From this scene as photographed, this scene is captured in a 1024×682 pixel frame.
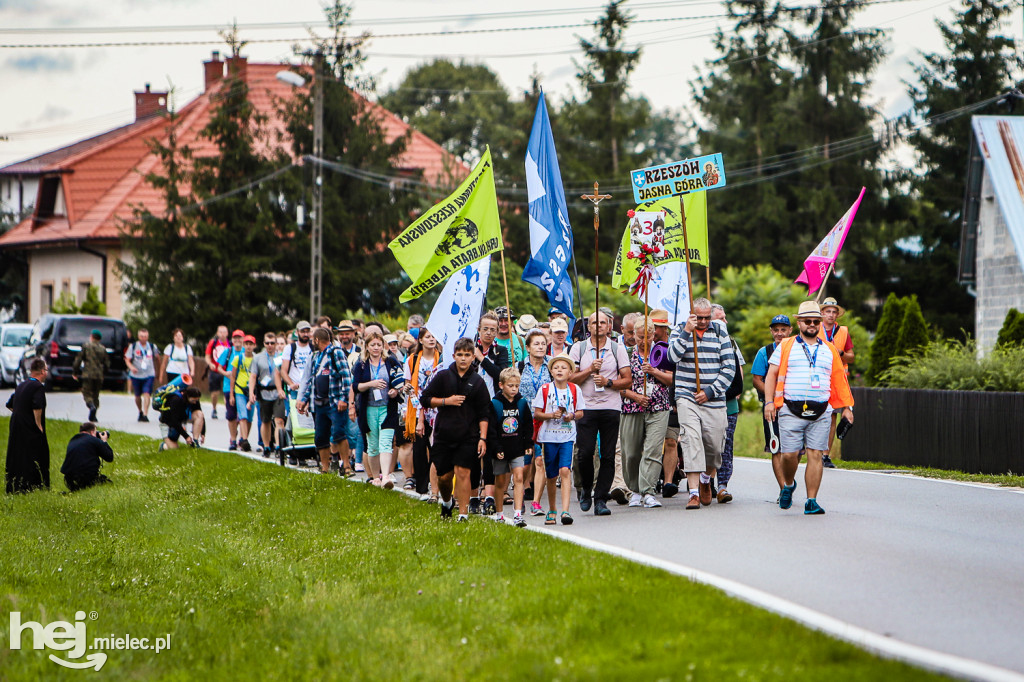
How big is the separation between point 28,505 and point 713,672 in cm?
1171

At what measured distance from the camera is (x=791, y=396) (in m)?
11.2

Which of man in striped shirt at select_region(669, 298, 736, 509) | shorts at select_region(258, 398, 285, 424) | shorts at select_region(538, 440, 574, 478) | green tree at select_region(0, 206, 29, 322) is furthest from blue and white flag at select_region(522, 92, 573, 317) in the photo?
green tree at select_region(0, 206, 29, 322)

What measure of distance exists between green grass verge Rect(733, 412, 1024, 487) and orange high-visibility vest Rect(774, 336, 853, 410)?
12.8 feet

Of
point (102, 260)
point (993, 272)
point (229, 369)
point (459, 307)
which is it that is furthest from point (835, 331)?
point (102, 260)

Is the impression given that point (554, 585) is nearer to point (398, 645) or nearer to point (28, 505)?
point (398, 645)

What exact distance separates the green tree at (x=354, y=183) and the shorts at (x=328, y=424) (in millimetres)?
20034

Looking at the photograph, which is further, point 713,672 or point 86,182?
point 86,182

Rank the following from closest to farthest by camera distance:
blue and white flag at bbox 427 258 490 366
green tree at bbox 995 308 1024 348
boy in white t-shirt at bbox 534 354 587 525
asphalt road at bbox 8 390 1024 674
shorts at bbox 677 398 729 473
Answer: asphalt road at bbox 8 390 1024 674 < boy in white t-shirt at bbox 534 354 587 525 < shorts at bbox 677 398 729 473 < blue and white flag at bbox 427 258 490 366 < green tree at bbox 995 308 1024 348

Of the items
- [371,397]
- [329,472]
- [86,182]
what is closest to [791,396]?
[371,397]

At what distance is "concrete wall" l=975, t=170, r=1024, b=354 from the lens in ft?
92.4

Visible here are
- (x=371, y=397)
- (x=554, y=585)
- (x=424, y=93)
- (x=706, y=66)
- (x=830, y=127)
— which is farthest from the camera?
(x=424, y=93)

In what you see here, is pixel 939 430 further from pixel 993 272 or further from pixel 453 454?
pixel 993 272

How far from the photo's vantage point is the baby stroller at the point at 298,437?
17.0m

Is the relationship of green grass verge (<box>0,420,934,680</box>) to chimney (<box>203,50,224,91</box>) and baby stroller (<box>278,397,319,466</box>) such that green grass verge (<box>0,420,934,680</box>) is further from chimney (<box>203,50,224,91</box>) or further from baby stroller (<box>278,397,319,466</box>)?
chimney (<box>203,50,224,91</box>)
